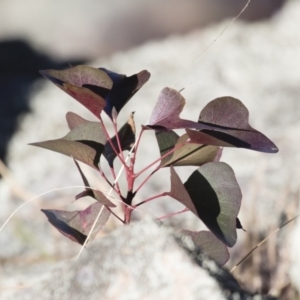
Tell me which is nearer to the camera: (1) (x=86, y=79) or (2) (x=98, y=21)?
(1) (x=86, y=79)

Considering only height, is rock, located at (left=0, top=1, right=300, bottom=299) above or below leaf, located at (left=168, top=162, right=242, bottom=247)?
above

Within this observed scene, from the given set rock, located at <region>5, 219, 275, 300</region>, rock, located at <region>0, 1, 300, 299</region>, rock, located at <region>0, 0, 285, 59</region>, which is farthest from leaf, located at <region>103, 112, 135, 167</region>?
rock, located at <region>0, 0, 285, 59</region>

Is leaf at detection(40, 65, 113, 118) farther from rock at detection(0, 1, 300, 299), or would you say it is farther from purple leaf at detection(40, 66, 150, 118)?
rock at detection(0, 1, 300, 299)

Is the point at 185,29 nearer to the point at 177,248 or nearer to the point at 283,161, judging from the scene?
the point at 283,161

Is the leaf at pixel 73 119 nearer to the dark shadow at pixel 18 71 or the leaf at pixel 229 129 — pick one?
the leaf at pixel 229 129

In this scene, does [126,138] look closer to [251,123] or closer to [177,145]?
[177,145]

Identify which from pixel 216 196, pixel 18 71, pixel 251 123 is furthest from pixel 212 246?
pixel 18 71

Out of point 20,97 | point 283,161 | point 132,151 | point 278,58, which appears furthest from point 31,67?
point 132,151
